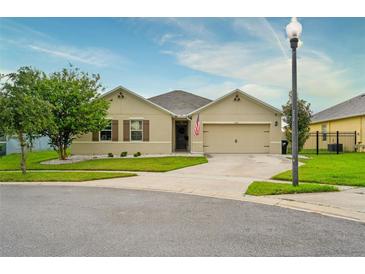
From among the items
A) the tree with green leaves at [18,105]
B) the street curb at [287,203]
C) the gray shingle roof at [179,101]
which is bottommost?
the street curb at [287,203]

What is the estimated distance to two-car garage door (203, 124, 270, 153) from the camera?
2077 cm

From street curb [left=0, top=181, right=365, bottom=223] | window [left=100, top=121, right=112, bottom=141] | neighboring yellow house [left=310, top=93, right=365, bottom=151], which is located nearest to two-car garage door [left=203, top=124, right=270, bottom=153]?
neighboring yellow house [left=310, top=93, right=365, bottom=151]

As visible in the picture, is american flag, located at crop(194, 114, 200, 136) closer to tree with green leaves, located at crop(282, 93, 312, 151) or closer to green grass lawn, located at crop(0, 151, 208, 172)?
green grass lawn, located at crop(0, 151, 208, 172)

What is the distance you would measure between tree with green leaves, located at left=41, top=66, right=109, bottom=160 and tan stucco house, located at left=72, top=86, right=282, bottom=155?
90.2 inches

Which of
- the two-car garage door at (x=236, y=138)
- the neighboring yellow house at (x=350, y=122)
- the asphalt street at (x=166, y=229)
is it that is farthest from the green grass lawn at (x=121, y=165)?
the neighboring yellow house at (x=350, y=122)

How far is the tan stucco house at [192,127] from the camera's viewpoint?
20156 millimetres

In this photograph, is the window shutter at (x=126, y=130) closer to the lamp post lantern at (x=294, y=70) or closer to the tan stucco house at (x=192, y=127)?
the tan stucco house at (x=192, y=127)

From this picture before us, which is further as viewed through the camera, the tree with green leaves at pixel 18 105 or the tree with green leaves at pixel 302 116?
the tree with green leaves at pixel 302 116

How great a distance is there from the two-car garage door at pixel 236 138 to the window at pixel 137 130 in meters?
5.07

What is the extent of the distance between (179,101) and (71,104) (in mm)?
11227

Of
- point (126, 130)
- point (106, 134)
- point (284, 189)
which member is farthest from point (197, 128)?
point (284, 189)

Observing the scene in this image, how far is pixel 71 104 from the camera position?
53.8 ft

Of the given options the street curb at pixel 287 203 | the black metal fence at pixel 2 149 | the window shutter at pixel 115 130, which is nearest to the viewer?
the street curb at pixel 287 203
